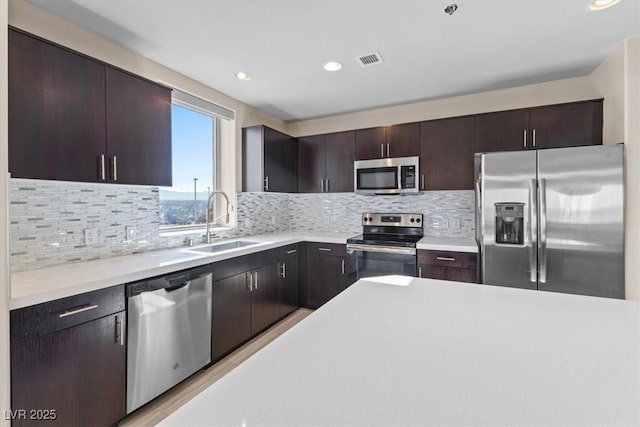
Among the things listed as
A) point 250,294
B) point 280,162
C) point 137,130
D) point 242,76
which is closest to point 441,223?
point 280,162

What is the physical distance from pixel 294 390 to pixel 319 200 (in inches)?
140

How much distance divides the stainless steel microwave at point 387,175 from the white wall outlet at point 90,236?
2497 millimetres

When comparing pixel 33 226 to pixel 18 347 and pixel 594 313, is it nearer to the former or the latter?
pixel 18 347

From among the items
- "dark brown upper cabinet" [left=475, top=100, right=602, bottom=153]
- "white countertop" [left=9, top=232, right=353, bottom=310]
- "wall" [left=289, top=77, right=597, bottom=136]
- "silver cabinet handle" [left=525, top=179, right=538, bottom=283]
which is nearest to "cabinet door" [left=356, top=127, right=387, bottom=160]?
"wall" [left=289, top=77, right=597, bottom=136]

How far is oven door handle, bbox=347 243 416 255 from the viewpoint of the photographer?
291cm

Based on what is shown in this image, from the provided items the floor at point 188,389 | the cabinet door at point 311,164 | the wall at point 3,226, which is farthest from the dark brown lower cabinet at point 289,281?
the wall at point 3,226

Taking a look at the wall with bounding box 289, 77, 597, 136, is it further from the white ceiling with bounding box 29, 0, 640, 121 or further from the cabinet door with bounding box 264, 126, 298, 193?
the cabinet door with bounding box 264, 126, 298, 193

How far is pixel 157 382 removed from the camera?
1.85m

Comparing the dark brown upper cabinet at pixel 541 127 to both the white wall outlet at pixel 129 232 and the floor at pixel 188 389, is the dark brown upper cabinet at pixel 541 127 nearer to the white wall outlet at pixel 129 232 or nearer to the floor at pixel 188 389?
the floor at pixel 188 389

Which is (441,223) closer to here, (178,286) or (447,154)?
(447,154)

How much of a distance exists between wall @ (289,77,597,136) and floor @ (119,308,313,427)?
2.69 m

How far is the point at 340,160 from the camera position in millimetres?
3625

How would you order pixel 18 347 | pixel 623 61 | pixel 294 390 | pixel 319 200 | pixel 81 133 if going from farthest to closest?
pixel 319 200 < pixel 623 61 < pixel 81 133 < pixel 18 347 < pixel 294 390

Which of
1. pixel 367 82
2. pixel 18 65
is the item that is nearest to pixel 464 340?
pixel 18 65
